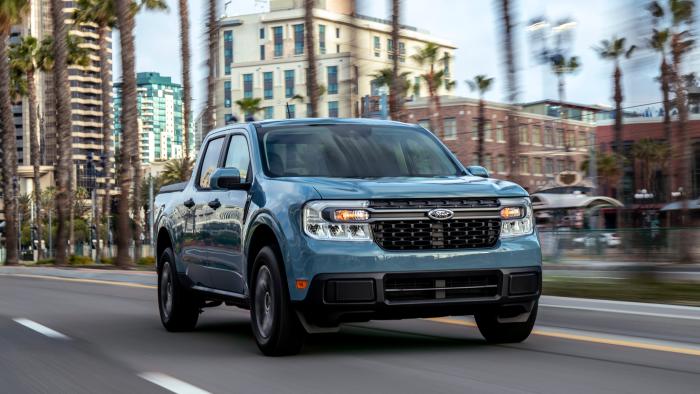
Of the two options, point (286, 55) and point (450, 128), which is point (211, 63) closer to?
point (450, 128)

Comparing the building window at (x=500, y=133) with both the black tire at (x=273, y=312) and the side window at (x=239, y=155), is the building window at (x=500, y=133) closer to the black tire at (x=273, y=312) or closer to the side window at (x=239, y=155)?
the side window at (x=239, y=155)

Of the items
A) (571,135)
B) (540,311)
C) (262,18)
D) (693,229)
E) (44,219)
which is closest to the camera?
(540,311)

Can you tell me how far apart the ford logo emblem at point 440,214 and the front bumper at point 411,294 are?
376 millimetres

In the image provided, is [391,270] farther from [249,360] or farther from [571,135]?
[571,135]

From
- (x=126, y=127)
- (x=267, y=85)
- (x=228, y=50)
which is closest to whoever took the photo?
(x=126, y=127)

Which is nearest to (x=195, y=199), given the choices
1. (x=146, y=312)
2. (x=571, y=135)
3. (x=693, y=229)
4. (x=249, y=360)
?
(x=249, y=360)

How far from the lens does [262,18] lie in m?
134

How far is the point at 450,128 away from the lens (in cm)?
9719

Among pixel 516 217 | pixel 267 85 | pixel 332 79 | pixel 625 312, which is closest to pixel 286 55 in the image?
pixel 267 85

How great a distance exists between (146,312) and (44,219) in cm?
16687

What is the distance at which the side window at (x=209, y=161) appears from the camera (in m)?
10.6

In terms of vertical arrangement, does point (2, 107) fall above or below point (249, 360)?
above

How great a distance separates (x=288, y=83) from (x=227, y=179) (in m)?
118

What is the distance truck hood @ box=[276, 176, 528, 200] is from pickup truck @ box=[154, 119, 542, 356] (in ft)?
0.04
